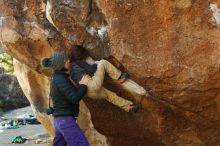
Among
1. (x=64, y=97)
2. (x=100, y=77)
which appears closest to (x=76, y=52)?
(x=100, y=77)

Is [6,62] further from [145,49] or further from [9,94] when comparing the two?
[145,49]

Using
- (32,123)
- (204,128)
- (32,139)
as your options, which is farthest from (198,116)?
(32,123)

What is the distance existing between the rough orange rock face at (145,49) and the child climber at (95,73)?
14 centimetres

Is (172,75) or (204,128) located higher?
(172,75)

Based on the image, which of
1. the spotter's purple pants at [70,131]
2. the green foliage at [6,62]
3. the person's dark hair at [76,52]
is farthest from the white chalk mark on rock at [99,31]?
the green foliage at [6,62]

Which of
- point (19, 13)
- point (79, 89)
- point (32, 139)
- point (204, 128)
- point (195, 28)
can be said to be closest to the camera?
point (195, 28)

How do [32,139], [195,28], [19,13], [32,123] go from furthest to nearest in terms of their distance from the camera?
[32,123] < [32,139] < [19,13] < [195,28]

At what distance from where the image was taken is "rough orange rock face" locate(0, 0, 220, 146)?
6.50m

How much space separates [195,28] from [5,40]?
338 cm

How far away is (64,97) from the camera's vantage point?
697 centimetres

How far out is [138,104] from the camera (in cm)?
755

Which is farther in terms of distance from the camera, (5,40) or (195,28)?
(5,40)

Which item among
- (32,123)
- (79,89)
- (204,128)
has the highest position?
(79,89)

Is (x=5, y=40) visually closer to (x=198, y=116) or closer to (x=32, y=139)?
(x=198, y=116)
